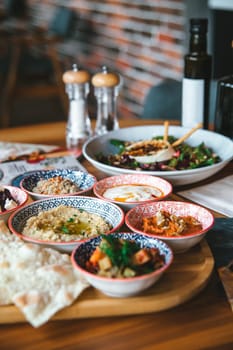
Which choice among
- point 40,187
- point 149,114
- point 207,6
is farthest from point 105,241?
point 207,6

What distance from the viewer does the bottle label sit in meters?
1.73

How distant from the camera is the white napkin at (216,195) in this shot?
1.35 meters

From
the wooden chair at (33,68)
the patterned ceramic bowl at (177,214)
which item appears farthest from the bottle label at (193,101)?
the wooden chair at (33,68)

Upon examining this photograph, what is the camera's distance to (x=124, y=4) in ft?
14.1

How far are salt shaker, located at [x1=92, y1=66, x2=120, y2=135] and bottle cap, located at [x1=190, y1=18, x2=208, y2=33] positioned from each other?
297mm

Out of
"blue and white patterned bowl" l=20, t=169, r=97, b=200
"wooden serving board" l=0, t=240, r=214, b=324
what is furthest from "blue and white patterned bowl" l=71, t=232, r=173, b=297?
"blue and white patterned bowl" l=20, t=169, r=97, b=200

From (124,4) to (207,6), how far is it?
3.98 feet

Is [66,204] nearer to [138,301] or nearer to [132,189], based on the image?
[132,189]

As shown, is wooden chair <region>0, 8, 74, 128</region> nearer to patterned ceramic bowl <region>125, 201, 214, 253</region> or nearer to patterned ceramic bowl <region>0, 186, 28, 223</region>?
patterned ceramic bowl <region>0, 186, 28, 223</region>

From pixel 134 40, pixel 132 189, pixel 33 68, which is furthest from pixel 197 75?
pixel 33 68

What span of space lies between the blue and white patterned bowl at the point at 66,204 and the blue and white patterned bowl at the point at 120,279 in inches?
2.0

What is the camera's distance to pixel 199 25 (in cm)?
165

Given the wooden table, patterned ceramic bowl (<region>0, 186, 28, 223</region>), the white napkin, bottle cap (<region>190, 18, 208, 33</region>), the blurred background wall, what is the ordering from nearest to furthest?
the wooden table
patterned ceramic bowl (<region>0, 186, 28, 223</region>)
the white napkin
bottle cap (<region>190, 18, 208, 33</region>)
the blurred background wall

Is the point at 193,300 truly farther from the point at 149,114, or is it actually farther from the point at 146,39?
the point at 146,39
